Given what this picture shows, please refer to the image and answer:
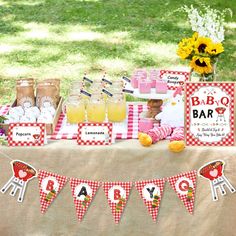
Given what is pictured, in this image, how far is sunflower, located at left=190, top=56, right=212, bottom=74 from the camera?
3.39 m

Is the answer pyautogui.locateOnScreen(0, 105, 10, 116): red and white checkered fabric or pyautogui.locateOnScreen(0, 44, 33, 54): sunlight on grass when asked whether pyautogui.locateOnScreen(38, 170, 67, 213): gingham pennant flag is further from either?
pyautogui.locateOnScreen(0, 44, 33, 54): sunlight on grass

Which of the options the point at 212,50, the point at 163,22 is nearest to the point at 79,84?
the point at 212,50

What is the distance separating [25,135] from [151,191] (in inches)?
28.6

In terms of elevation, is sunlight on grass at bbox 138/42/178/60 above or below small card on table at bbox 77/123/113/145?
below

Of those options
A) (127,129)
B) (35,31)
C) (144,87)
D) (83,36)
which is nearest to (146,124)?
(127,129)

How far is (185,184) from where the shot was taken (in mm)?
3385

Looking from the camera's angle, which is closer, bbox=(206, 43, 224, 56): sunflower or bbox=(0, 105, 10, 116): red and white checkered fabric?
bbox=(206, 43, 224, 56): sunflower

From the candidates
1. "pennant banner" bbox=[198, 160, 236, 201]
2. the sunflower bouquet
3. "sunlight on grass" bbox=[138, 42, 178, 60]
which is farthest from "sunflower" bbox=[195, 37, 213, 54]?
"sunlight on grass" bbox=[138, 42, 178, 60]

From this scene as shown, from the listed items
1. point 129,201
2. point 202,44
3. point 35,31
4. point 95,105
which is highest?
point 202,44

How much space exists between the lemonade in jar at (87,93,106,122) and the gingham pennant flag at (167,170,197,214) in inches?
21.8

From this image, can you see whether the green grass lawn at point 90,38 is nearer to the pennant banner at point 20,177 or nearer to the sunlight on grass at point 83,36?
the sunlight on grass at point 83,36

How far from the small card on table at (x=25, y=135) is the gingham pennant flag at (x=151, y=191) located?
569mm

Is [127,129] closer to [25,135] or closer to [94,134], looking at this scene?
[94,134]

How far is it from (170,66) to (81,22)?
232 centimetres
